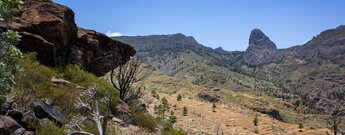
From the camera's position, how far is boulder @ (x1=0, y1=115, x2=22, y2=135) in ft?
25.9

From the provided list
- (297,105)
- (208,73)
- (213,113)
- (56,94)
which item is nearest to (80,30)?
(56,94)

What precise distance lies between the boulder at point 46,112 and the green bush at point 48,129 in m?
0.58

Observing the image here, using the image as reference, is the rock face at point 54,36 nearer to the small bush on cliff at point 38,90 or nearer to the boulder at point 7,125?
the small bush on cliff at point 38,90

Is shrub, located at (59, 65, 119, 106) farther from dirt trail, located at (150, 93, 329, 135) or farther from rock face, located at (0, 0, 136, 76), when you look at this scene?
dirt trail, located at (150, 93, 329, 135)

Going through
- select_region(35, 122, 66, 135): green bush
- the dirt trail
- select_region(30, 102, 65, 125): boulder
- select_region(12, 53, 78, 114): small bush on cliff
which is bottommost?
the dirt trail

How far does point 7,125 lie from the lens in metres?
8.06

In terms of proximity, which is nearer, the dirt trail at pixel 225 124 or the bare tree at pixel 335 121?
the bare tree at pixel 335 121

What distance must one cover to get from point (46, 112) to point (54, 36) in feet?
23.4

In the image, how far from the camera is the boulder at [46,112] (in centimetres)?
1001

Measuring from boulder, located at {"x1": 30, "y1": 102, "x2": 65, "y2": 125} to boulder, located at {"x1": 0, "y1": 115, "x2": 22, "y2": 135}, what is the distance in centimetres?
149

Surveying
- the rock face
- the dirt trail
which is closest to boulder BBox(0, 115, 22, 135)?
the rock face

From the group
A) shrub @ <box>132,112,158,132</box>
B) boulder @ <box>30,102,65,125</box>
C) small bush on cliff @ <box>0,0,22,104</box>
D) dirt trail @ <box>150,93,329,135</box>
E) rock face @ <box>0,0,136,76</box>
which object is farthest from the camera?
dirt trail @ <box>150,93,329,135</box>

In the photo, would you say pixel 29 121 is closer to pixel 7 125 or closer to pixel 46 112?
pixel 46 112

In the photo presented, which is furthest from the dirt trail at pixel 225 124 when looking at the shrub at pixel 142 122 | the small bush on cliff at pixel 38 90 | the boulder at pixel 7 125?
the boulder at pixel 7 125
